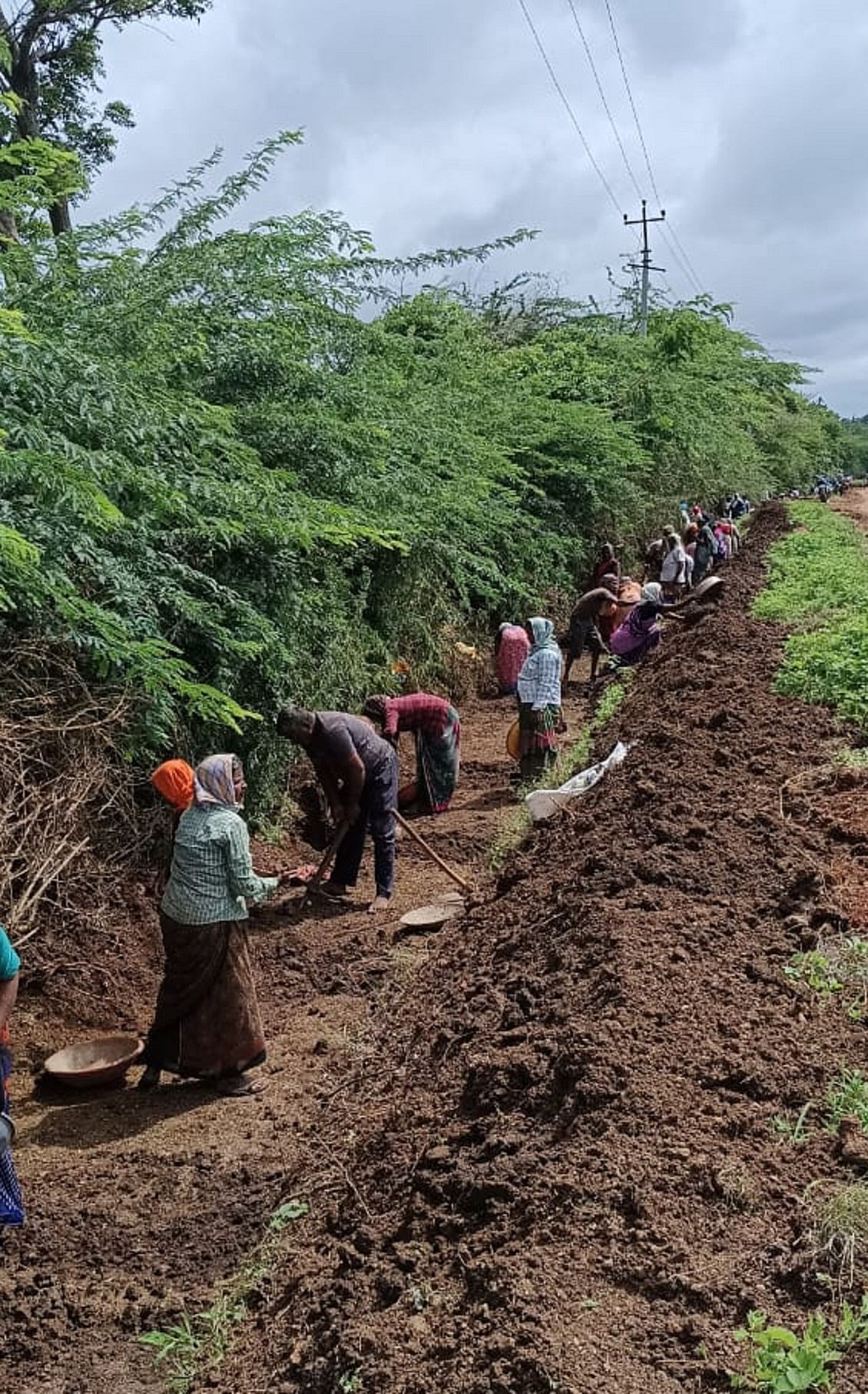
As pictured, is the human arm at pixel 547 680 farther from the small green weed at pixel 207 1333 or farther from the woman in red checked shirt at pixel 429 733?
the small green weed at pixel 207 1333

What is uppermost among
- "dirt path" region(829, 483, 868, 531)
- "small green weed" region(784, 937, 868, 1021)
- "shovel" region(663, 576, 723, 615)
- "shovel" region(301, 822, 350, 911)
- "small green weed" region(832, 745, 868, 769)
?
"dirt path" region(829, 483, 868, 531)

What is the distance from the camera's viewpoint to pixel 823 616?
11.5 metres

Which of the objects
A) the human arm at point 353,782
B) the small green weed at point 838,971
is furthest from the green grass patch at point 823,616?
the small green weed at point 838,971

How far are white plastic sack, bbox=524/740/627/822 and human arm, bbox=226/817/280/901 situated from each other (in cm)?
295

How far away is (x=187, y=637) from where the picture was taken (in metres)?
7.57

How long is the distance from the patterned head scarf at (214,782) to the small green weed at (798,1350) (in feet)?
11.5

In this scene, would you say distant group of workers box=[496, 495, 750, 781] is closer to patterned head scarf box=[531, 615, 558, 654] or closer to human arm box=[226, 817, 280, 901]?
patterned head scarf box=[531, 615, 558, 654]

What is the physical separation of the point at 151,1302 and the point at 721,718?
5301mm

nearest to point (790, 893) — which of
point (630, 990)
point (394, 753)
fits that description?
point (630, 990)

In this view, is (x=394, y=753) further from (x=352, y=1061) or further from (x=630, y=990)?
(x=630, y=990)

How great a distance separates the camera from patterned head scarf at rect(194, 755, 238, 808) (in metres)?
5.32

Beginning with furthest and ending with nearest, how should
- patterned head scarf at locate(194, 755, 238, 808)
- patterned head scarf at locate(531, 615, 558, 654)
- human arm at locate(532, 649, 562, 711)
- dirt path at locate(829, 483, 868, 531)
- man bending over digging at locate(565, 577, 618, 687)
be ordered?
dirt path at locate(829, 483, 868, 531), man bending over digging at locate(565, 577, 618, 687), patterned head scarf at locate(531, 615, 558, 654), human arm at locate(532, 649, 562, 711), patterned head scarf at locate(194, 755, 238, 808)

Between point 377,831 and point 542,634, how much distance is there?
10.8 ft

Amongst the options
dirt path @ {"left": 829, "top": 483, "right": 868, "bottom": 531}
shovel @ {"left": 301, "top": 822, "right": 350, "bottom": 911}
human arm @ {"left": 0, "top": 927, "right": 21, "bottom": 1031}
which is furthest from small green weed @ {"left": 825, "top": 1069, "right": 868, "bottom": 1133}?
dirt path @ {"left": 829, "top": 483, "right": 868, "bottom": 531}
